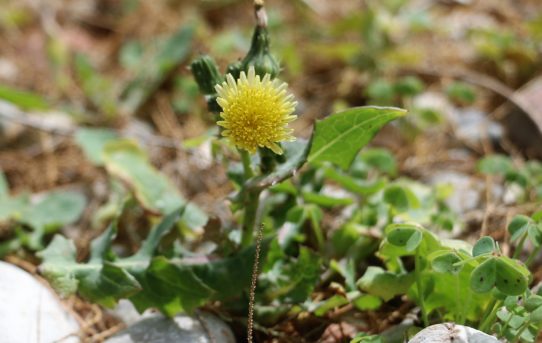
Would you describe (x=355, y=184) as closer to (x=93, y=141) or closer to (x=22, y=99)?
(x=93, y=141)

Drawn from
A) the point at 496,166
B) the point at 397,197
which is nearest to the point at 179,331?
the point at 397,197

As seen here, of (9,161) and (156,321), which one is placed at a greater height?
(9,161)

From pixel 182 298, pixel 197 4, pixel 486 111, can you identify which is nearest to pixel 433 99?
pixel 486 111

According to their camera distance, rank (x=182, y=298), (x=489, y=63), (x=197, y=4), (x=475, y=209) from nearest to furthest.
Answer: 1. (x=182, y=298)
2. (x=475, y=209)
3. (x=489, y=63)
4. (x=197, y=4)

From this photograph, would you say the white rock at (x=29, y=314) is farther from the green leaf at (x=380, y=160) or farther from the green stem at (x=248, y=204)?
the green leaf at (x=380, y=160)

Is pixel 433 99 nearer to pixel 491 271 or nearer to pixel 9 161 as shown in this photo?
pixel 491 271

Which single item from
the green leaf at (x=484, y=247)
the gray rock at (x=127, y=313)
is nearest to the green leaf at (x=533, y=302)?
the green leaf at (x=484, y=247)
